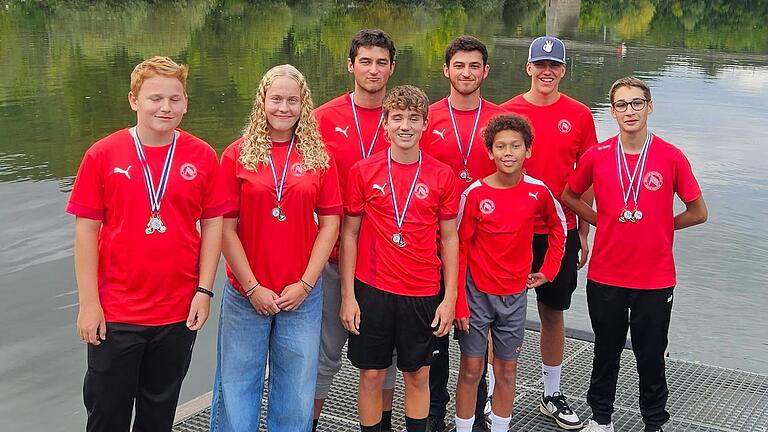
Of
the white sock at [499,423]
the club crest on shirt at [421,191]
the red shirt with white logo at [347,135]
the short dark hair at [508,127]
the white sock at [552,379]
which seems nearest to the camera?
the club crest on shirt at [421,191]

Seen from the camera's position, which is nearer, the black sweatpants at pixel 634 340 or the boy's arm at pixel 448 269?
the boy's arm at pixel 448 269

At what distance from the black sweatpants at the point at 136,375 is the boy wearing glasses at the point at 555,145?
201 centimetres

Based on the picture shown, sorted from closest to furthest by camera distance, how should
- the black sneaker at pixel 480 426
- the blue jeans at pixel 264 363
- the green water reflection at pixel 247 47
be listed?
the blue jeans at pixel 264 363
the black sneaker at pixel 480 426
the green water reflection at pixel 247 47

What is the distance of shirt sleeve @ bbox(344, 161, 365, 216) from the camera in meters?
3.98

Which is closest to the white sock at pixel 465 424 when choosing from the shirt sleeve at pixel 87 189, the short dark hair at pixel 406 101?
the short dark hair at pixel 406 101

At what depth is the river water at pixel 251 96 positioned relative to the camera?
20.4ft

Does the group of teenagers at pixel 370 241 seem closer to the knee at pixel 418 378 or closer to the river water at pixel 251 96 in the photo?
the knee at pixel 418 378

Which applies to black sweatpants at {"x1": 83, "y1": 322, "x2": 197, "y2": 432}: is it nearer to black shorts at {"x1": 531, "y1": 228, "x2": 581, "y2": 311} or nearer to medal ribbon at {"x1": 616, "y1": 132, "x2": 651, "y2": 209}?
black shorts at {"x1": 531, "y1": 228, "x2": 581, "y2": 311}

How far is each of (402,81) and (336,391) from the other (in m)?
15.8

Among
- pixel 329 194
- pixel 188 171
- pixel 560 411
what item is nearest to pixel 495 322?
pixel 560 411

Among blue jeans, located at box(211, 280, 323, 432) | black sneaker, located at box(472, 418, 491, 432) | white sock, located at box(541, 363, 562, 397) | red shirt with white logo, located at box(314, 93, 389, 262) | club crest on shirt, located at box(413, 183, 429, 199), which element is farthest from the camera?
white sock, located at box(541, 363, 562, 397)

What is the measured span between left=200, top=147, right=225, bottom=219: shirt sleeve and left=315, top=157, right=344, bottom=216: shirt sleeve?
1.56 ft

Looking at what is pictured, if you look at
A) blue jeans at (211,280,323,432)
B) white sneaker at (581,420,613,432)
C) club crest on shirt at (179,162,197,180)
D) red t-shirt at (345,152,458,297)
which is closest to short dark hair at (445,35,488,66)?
red t-shirt at (345,152,458,297)

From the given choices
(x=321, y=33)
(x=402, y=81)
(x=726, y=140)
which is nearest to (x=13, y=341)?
(x=726, y=140)
